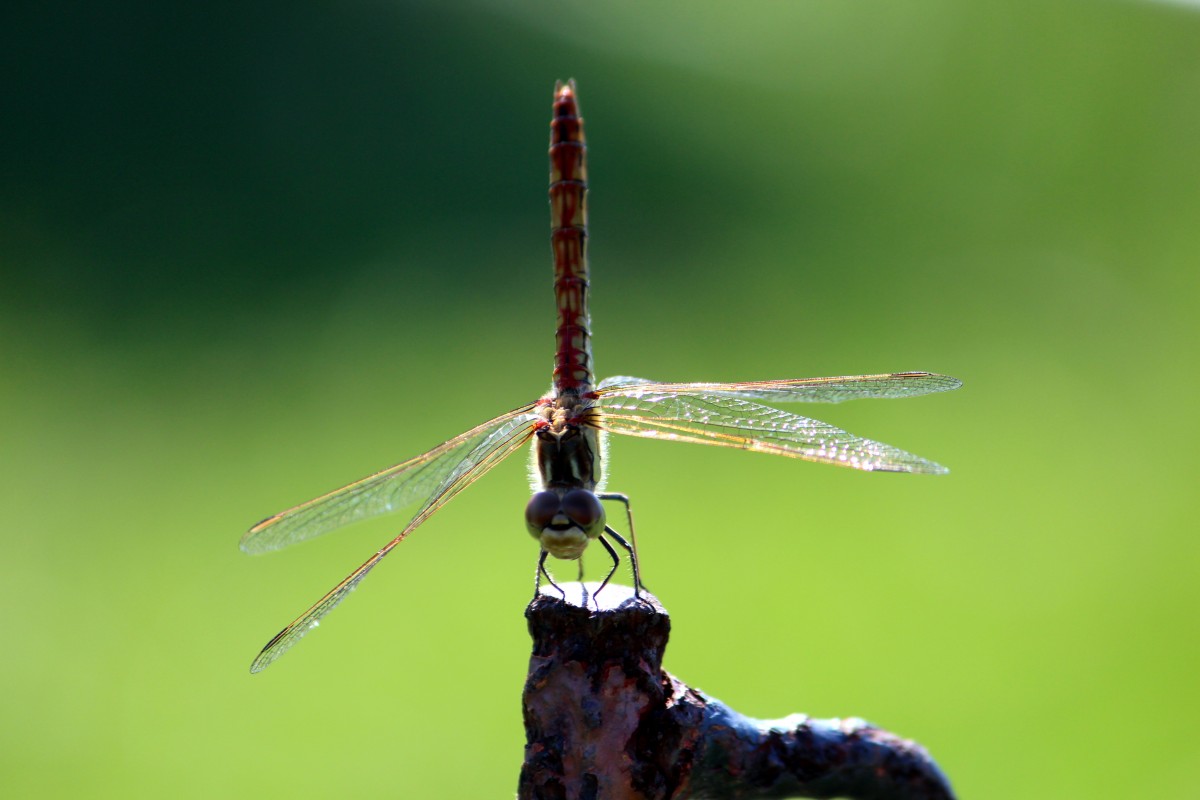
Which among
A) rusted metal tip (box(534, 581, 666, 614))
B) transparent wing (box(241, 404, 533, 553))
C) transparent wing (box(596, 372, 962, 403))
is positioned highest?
transparent wing (box(596, 372, 962, 403))

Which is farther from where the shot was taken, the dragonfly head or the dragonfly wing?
the dragonfly wing

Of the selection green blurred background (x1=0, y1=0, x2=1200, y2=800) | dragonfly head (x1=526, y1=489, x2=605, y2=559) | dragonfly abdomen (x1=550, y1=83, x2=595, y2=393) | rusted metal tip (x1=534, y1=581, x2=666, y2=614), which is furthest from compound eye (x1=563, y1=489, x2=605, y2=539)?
green blurred background (x1=0, y1=0, x2=1200, y2=800)

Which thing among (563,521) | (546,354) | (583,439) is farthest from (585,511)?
(546,354)

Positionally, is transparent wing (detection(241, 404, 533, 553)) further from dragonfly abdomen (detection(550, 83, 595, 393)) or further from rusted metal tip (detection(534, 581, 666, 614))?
rusted metal tip (detection(534, 581, 666, 614))

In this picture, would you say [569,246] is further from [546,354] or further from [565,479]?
[546,354]

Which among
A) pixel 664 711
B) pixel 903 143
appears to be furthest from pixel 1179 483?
pixel 664 711

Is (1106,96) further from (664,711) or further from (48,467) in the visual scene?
(664,711)

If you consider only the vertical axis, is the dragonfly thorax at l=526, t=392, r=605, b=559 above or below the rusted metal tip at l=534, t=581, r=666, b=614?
above

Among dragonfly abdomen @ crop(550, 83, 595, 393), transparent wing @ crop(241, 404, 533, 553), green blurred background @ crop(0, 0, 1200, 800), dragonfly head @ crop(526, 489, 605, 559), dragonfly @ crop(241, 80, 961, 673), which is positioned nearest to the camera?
dragonfly head @ crop(526, 489, 605, 559)
